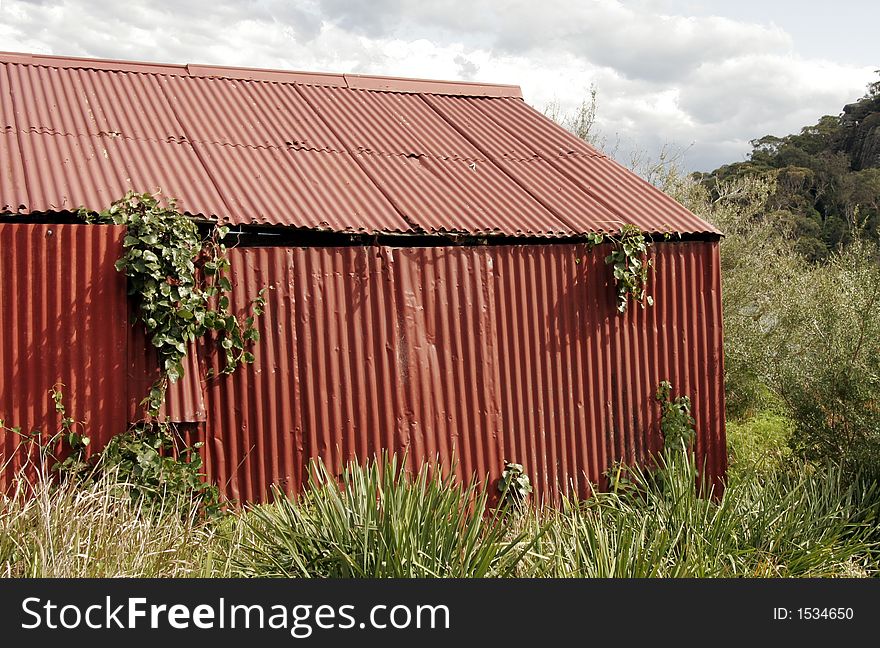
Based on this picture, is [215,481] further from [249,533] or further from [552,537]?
[552,537]

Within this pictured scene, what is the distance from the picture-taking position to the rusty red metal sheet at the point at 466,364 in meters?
6.52

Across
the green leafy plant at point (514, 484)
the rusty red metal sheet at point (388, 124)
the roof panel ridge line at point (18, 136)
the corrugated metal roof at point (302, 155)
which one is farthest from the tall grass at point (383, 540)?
the rusty red metal sheet at point (388, 124)

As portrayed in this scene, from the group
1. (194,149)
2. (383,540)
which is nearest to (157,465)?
(383,540)

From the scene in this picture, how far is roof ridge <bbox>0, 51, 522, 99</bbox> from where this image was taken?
900 cm

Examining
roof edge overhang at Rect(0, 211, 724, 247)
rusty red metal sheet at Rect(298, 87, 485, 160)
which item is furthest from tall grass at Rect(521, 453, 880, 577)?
rusty red metal sheet at Rect(298, 87, 485, 160)

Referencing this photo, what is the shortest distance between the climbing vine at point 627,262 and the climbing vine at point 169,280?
3.36 m

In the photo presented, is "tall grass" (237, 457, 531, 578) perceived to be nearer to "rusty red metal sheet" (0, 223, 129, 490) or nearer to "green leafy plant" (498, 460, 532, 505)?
"rusty red metal sheet" (0, 223, 129, 490)

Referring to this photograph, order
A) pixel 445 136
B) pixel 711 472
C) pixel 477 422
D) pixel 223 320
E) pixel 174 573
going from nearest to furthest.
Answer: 1. pixel 174 573
2. pixel 223 320
3. pixel 477 422
4. pixel 711 472
5. pixel 445 136

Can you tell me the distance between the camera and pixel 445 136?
9438 millimetres

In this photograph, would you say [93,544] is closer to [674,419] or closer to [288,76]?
[674,419]

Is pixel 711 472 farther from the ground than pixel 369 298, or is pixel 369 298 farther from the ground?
pixel 369 298

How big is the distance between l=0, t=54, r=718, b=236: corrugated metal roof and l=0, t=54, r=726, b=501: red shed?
3 centimetres

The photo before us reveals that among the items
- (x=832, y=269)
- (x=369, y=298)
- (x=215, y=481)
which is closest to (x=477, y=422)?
(x=369, y=298)

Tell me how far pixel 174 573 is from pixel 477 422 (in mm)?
3242
